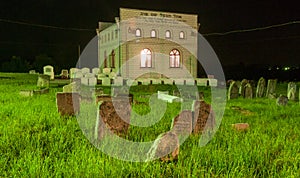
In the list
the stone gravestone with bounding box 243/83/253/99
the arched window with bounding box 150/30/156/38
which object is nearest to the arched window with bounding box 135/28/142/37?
the arched window with bounding box 150/30/156/38

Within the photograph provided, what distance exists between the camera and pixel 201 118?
20.2ft

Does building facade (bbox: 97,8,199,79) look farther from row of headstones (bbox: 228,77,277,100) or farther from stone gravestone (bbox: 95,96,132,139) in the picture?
stone gravestone (bbox: 95,96,132,139)

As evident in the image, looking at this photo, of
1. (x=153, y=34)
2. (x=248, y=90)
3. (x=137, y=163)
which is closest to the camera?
(x=137, y=163)

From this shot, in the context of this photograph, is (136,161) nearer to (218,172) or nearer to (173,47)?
(218,172)

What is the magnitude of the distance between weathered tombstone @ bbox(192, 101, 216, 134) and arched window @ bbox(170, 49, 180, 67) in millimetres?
27814

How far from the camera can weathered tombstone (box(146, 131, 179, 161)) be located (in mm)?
4004

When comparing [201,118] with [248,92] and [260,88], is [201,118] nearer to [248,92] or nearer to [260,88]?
[248,92]

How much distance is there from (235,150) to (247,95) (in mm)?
11055

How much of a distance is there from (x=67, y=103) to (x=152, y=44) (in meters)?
25.7

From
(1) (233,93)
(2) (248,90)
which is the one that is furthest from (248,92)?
(1) (233,93)

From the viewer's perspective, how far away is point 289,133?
6184 mm

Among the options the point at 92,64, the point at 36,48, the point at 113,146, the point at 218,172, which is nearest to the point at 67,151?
the point at 113,146

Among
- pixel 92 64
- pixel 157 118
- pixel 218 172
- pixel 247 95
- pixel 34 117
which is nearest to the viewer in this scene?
pixel 218 172

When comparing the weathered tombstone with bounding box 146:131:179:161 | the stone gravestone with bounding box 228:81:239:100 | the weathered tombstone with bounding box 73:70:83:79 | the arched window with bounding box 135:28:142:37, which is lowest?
the weathered tombstone with bounding box 146:131:179:161
